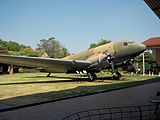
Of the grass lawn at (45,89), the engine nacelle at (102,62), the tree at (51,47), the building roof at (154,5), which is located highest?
the tree at (51,47)

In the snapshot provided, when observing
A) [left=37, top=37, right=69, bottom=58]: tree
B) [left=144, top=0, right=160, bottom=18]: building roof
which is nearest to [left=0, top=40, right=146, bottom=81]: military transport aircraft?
[left=144, top=0, right=160, bottom=18]: building roof

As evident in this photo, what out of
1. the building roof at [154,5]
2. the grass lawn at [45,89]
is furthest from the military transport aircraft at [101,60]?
the building roof at [154,5]

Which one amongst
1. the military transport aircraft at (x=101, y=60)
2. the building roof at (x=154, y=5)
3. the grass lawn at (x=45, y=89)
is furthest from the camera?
the military transport aircraft at (x=101, y=60)

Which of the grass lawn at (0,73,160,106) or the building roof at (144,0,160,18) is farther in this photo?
the grass lawn at (0,73,160,106)

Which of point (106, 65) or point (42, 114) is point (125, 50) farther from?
point (42, 114)

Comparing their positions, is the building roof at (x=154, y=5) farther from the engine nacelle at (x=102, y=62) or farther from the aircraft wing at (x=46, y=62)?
the aircraft wing at (x=46, y=62)

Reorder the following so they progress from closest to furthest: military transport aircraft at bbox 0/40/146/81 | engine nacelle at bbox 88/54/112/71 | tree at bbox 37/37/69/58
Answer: military transport aircraft at bbox 0/40/146/81 → engine nacelle at bbox 88/54/112/71 → tree at bbox 37/37/69/58

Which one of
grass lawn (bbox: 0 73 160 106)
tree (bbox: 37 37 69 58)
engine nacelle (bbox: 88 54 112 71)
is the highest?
tree (bbox: 37 37 69 58)

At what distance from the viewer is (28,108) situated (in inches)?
412

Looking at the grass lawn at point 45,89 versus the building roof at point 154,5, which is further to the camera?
the grass lawn at point 45,89

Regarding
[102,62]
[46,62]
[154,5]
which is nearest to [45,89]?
[46,62]

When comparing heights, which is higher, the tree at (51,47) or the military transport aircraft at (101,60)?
the tree at (51,47)

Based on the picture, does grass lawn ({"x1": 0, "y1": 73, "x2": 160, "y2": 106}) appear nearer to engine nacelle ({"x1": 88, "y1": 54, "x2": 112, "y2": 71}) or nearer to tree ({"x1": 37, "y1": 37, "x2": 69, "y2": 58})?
engine nacelle ({"x1": 88, "y1": 54, "x2": 112, "y2": 71})

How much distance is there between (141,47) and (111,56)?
156 inches
